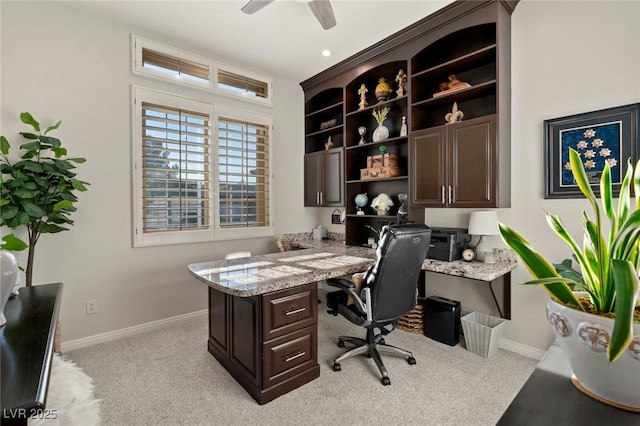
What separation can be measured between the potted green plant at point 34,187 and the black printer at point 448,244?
120 inches

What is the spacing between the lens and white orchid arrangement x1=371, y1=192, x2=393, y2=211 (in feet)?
11.7

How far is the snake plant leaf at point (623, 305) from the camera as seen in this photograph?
0.53 metres

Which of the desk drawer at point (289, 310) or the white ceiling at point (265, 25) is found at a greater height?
the white ceiling at point (265, 25)

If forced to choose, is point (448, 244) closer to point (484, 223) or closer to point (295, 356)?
point (484, 223)

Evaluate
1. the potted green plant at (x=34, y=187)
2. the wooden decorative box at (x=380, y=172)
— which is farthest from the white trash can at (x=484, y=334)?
the potted green plant at (x=34, y=187)

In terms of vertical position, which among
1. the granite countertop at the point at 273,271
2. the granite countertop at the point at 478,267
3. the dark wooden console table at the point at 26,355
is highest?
the dark wooden console table at the point at 26,355

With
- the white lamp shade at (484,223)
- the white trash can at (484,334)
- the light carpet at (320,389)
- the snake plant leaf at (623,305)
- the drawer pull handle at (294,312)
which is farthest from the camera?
the white lamp shade at (484,223)

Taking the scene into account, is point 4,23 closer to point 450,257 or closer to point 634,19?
point 450,257

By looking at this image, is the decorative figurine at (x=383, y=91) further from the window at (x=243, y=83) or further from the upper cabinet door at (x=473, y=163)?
the window at (x=243, y=83)

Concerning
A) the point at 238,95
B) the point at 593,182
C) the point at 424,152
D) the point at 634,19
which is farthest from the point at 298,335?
the point at 634,19

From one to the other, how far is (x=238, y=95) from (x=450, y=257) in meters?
3.03

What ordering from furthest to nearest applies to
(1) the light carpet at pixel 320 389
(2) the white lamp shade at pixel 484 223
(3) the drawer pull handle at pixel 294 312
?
(2) the white lamp shade at pixel 484 223
(3) the drawer pull handle at pixel 294 312
(1) the light carpet at pixel 320 389

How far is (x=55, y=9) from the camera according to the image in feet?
8.76

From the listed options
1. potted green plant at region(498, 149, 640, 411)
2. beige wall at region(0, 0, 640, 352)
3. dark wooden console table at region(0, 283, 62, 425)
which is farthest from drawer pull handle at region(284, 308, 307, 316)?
beige wall at region(0, 0, 640, 352)
